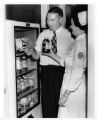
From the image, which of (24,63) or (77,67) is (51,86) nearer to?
(24,63)

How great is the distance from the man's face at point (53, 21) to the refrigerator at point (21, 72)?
0.64 feet

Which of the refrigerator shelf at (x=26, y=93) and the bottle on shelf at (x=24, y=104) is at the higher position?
the refrigerator shelf at (x=26, y=93)

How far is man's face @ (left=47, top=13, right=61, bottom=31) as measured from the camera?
2.58m

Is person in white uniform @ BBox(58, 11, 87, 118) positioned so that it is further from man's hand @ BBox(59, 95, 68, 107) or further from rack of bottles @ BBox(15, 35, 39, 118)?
rack of bottles @ BBox(15, 35, 39, 118)

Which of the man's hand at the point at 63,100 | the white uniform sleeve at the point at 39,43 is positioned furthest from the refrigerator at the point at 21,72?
the man's hand at the point at 63,100

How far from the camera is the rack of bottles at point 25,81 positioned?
2627 mm

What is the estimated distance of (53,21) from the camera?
2.61m

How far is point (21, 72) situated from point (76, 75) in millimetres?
687

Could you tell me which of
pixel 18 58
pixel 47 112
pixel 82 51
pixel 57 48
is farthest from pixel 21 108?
pixel 82 51

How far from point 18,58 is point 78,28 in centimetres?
73

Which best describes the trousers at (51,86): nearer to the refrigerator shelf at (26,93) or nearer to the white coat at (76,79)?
the refrigerator shelf at (26,93)

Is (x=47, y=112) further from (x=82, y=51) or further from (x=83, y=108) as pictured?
(x=82, y=51)

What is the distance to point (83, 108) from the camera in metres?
2.45

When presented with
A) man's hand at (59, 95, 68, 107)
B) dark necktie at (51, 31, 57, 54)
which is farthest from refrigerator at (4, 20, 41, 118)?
man's hand at (59, 95, 68, 107)
